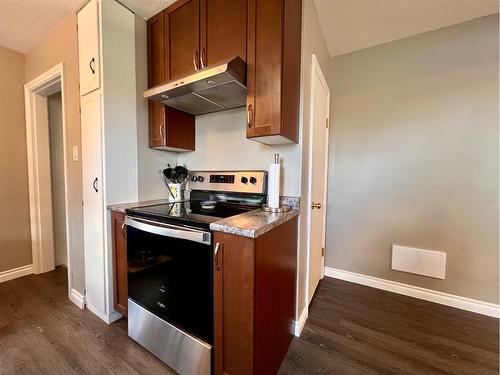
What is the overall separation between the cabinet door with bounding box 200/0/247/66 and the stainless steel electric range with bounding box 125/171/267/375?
2.63 feet

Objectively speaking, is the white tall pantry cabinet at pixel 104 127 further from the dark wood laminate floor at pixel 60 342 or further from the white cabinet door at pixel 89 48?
the dark wood laminate floor at pixel 60 342

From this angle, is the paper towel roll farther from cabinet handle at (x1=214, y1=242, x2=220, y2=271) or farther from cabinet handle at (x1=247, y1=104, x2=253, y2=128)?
cabinet handle at (x1=214, y1=242, x2=220, y2=271)

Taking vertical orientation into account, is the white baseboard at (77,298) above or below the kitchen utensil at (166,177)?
below

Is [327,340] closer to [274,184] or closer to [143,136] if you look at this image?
[274,184]

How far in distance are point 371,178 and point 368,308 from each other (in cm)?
121

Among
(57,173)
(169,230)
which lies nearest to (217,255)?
(169,230)

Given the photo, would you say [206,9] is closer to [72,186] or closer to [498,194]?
[72,186]

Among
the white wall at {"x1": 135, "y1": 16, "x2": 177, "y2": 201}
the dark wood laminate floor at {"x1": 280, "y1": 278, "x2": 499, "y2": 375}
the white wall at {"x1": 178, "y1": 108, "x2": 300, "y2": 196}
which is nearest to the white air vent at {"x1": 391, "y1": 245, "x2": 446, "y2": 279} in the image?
the dark wood laminate floor at {"x1": 280, "y1": 278, "x2": 499, "y2": 375}

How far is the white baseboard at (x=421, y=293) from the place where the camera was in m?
1.82

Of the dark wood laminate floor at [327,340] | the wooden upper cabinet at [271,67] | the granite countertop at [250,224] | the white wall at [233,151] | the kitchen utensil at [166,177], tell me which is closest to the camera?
the granite countertop at [250,224]

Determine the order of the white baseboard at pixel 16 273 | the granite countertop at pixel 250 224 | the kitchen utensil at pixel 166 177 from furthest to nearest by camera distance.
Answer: the white baseboard at pixel 16 273
the kitchen utensil at pixel 166 177
the granite countertop at pixel 250 224

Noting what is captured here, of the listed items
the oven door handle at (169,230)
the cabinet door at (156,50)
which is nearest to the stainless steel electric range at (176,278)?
the oven door handle at (169,230)

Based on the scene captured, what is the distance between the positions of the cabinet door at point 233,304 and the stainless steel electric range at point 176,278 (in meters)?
0.05

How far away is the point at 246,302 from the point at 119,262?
1137mm
